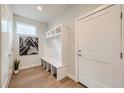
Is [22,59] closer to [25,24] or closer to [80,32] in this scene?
[25,24]

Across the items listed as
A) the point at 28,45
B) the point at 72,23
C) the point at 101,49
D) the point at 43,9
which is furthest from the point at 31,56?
the point at 101,49

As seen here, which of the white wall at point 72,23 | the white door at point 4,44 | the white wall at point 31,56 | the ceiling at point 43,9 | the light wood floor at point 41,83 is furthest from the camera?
the white wall at point 31,56

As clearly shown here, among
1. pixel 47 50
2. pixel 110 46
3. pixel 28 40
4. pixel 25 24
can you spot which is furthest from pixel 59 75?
pixel 25 24

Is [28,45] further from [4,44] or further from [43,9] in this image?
[4,44]

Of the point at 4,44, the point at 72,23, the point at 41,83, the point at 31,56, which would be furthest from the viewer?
the point at 31,56

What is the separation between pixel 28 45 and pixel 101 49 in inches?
130

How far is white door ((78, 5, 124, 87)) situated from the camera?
55.5 inches

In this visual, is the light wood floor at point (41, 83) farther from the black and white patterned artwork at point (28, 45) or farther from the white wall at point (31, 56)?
the black and white patterned artwork at point (28, 45)

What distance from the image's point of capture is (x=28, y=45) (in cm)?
375

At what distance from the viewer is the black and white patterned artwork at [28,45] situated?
3580mm

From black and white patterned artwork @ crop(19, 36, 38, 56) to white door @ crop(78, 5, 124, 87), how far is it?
2.63 m

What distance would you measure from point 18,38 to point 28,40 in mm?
442

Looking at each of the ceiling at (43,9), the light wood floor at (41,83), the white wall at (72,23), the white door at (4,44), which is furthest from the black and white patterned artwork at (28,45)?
the white wall at (72,23)

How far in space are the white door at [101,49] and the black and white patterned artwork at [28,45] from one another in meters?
2.63
